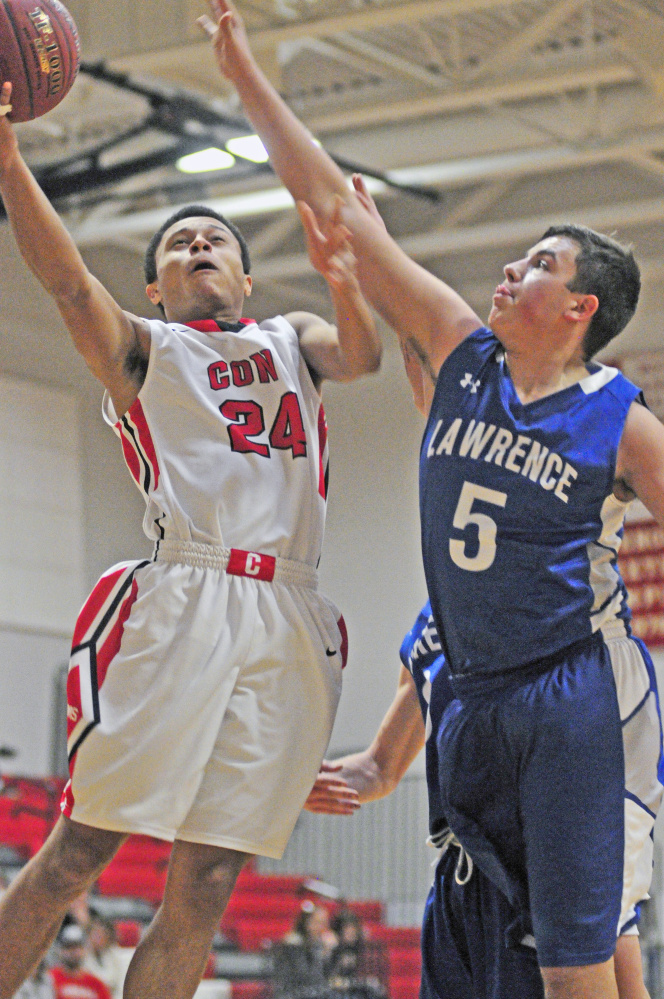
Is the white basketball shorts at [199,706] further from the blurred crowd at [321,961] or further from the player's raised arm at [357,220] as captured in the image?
the blurred crowd at [321,961]

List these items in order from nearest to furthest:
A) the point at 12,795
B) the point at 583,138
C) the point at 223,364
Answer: the point at 223,364
the point at 583,138
the point at 12,795

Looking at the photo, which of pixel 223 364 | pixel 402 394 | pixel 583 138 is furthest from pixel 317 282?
pixel 223 364

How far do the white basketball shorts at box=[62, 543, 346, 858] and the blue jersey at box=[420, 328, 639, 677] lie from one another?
496 millimetres

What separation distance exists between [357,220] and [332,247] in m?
0.09

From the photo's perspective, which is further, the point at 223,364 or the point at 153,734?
the point at 223,364

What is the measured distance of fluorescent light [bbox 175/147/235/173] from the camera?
39.9 feet

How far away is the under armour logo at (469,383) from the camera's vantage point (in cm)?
335

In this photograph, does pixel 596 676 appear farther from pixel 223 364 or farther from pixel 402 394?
pixel 402 394

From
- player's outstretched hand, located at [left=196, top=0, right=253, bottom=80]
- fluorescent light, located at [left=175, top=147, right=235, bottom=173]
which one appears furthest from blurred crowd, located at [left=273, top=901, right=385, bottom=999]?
player's outstretched hand, located at [left=196, top=0, right=253, bottom=80]

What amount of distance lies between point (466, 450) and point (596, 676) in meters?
0.59

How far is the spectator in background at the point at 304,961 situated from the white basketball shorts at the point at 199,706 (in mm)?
8209

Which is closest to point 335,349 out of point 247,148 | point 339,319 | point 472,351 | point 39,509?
point 339,319

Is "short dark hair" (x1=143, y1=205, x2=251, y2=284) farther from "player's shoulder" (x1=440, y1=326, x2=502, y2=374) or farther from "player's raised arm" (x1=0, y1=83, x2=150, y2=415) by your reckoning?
"player's shoulder" (x1=440, y1=326, x2=502, y2=374)

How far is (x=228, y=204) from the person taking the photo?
1316cm
